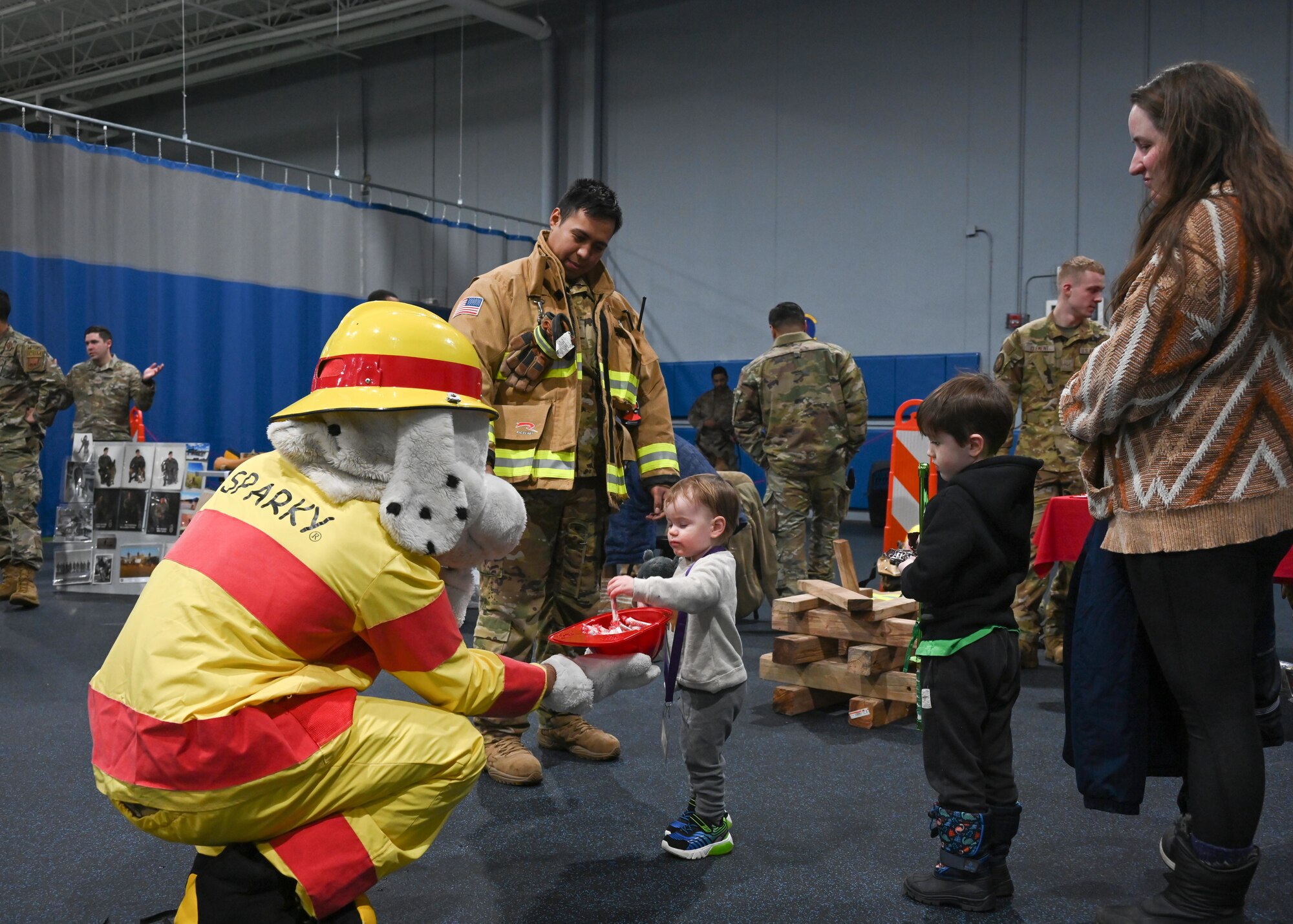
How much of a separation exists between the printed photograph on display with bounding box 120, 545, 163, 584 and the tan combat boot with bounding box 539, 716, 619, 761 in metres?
4.26

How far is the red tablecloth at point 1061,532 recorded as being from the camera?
3.37 meters

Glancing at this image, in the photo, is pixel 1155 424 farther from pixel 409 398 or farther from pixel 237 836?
pixel 237 836

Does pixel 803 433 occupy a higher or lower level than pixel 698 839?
higher

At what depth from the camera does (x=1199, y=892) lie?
1687 mm

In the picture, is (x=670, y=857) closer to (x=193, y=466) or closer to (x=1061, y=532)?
(x=1061, y=532)

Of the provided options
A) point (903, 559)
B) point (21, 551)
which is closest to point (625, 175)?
point (21, 551)

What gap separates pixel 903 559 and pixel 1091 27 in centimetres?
777

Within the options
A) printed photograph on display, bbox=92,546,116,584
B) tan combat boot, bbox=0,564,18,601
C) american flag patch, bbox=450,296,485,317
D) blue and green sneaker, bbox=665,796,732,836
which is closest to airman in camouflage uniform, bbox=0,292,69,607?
tan combat boot, bbox=0,564,18,601

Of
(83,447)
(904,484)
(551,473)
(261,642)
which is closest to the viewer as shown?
(261,642)

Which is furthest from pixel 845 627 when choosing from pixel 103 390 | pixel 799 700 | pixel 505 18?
pixel 505 18

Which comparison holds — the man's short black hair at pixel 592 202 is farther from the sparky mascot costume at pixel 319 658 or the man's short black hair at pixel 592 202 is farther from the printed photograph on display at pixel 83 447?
the printed photograph on display at pixel 83 447

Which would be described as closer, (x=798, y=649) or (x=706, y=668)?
(x=706, y=668)

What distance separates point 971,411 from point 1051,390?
92.6 inches

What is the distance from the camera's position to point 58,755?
3.03 metres
